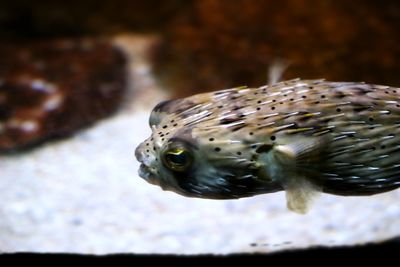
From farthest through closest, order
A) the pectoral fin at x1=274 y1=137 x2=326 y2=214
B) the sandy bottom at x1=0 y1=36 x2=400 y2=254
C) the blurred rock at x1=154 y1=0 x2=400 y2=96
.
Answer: the sandy bottom at x1=0 y1=36 x2=400 y2=254
the blurred rock at x1=154 y1=0 x2=400 y2=96
the pectoral fin at x1=274 y1=137 x2=326 y2=214

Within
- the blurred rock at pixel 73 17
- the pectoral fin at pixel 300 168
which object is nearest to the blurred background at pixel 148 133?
the pectoral fin at pixel 300 168

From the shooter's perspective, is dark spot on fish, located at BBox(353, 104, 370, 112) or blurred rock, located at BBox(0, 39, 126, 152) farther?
blurred rock, located at BBox(0, 39, 126, 152)

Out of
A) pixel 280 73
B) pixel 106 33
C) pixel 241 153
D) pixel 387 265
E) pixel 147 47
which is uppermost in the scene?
pixel 106 33

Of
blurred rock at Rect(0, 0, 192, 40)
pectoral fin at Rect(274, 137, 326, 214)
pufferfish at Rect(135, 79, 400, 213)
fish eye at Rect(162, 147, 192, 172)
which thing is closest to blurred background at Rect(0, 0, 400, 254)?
pufferfish at Rect(135, 79, 400, 213)

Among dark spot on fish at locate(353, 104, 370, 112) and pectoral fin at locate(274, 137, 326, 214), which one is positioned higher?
dark spot on fish at locate(353, 104, 370, 112)

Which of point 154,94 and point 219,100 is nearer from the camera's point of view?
point 219,100

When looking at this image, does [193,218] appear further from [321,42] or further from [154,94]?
[321,42]

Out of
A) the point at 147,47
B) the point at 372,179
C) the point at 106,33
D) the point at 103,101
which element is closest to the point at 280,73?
the point at 372,179

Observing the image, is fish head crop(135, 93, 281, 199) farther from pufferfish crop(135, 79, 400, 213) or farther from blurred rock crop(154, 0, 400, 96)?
blurred rock crop(154, 0, 400, 96)

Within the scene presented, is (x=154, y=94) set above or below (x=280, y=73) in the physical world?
above
